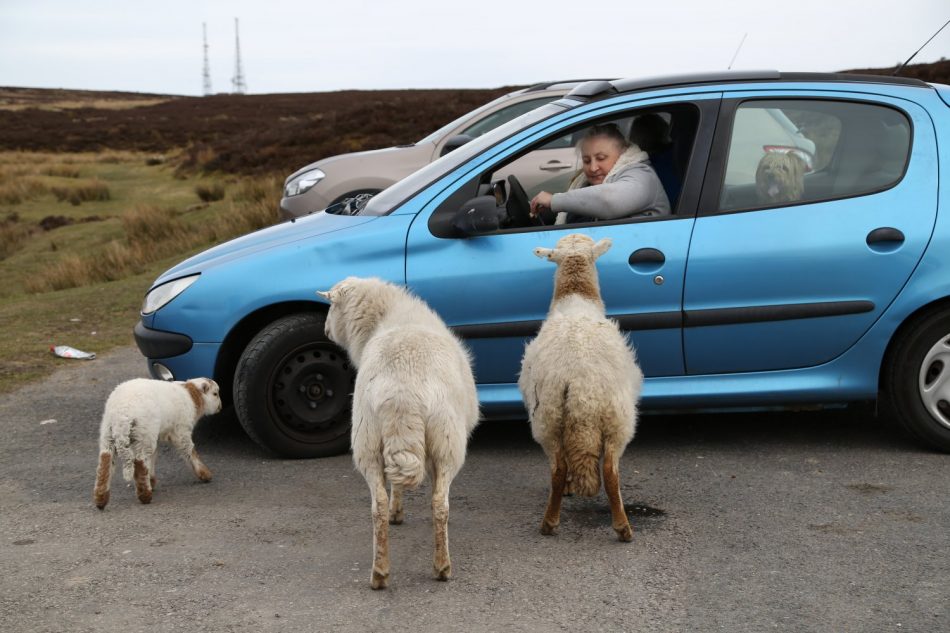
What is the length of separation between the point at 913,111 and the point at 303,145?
24422mm

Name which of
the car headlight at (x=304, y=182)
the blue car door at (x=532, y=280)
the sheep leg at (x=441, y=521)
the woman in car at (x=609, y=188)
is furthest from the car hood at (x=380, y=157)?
the sheep leg at (x=441, y=521)

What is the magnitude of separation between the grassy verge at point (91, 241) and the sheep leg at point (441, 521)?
5.31 metres

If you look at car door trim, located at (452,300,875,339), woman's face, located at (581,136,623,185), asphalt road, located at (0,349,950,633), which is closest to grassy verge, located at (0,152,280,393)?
asphalt road, located at (0,349,950,633)

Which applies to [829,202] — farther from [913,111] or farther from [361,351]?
[361,351]

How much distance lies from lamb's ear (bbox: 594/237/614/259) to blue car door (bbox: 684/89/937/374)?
2.05ft

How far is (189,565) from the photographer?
14.6 feet

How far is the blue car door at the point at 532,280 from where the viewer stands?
548 centimetres

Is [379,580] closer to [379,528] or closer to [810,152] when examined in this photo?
[379,528]

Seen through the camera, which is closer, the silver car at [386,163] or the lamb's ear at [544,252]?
the lamb's ear at [544,252]

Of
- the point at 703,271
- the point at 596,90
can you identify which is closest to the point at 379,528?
the point at 703,271

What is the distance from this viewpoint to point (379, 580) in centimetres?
413

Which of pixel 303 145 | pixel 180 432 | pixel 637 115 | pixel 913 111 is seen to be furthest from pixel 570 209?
pixel 303 145

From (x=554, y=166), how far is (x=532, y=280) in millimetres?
5461

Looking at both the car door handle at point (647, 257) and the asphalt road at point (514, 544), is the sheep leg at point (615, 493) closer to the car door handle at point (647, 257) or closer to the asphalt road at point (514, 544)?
the asphalt road at point (514, 544)
